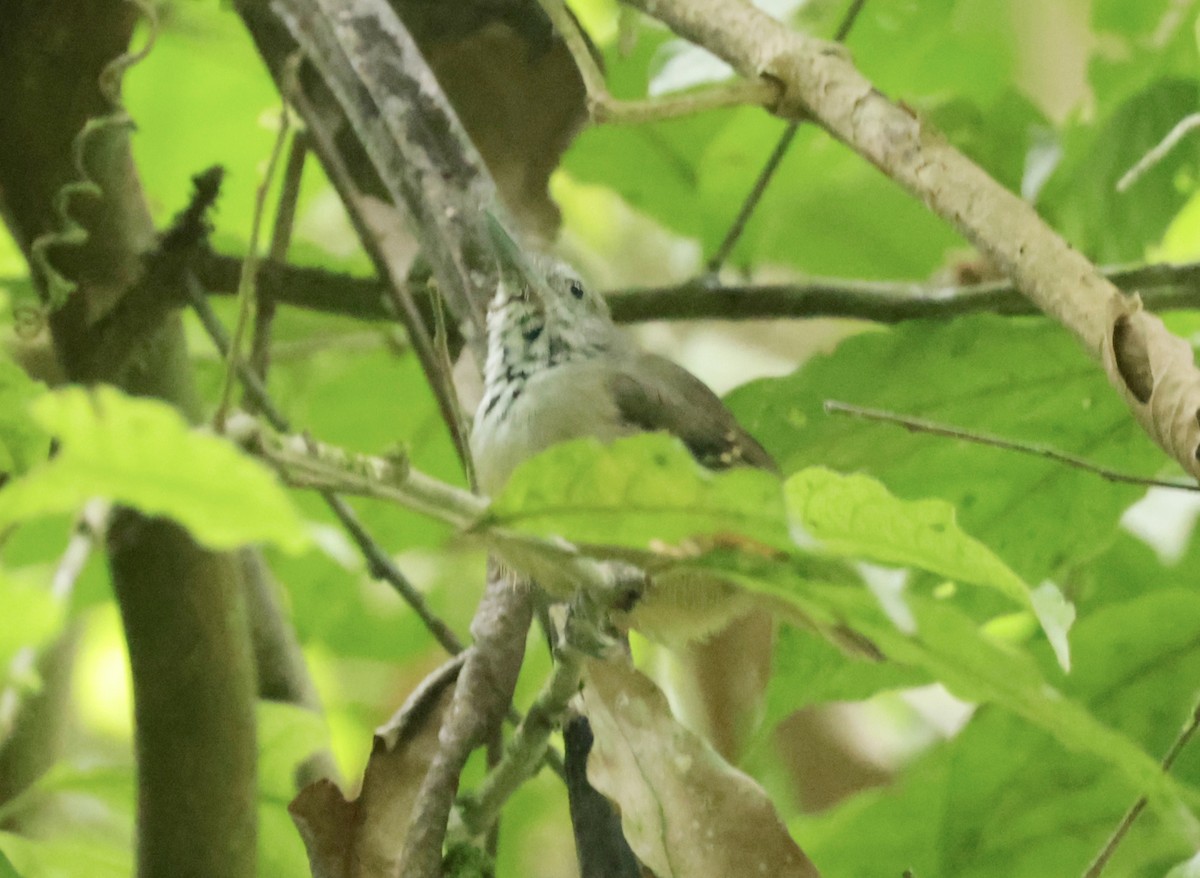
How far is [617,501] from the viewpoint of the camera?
53 cm

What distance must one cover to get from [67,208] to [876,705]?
2.19 metres

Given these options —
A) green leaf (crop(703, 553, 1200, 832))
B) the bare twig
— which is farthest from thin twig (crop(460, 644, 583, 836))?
green leaf (crop(703, 553, 1200, 832))

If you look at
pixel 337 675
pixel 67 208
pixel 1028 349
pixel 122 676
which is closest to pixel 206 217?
pixel 67 208

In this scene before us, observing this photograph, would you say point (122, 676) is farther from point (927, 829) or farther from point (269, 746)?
point (927, 829)

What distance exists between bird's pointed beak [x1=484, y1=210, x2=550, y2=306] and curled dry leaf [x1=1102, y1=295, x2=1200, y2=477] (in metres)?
0.59

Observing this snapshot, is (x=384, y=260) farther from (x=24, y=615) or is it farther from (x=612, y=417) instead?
(x=24, y=615)

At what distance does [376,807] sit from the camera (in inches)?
31.4

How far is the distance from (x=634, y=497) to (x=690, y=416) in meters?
0.67

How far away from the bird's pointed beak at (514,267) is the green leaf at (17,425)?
0.48m

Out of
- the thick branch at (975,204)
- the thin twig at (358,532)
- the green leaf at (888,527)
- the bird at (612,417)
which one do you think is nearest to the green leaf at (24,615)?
the green leaf at (888,527)

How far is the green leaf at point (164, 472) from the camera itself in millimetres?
388

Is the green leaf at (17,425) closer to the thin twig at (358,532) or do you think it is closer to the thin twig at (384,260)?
the thin twig at (358,532)

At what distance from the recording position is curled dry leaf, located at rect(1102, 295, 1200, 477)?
56cm

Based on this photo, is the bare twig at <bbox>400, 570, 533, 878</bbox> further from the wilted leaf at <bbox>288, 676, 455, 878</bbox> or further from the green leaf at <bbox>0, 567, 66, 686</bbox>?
the green leaf at <bbox>0, 567, 66, 686</bbox>
